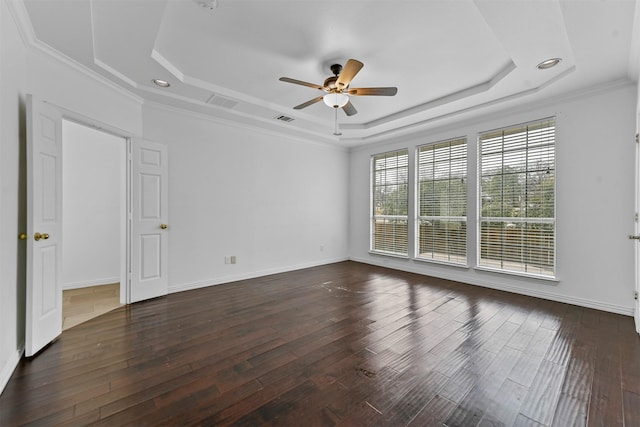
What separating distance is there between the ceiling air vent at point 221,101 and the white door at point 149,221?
97 centimetres

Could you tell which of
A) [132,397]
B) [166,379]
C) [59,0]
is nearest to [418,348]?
[166,379]

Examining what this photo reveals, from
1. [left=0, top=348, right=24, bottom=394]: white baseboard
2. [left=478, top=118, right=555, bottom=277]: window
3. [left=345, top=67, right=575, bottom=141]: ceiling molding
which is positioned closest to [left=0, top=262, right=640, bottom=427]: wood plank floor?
[left=0, top=348, right=24, bottom=394]: white baseboard

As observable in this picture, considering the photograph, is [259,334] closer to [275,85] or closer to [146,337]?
[146,337]

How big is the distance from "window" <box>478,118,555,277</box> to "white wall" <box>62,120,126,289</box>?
597cm

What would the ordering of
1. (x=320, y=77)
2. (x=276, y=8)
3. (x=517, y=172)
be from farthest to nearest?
(x=517, y=172), (x=320, y=77), (x=276, y=8)

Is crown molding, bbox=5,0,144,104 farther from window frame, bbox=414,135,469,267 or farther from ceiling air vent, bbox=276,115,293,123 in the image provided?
window frame, bbox=414,135,469,267

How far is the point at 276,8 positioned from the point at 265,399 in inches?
115

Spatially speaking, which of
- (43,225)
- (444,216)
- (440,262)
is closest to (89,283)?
(43,225)

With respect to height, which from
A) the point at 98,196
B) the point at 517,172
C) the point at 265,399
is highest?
the point at 517,172

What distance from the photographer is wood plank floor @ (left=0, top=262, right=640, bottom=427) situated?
1.68 m

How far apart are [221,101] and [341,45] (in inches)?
78.5

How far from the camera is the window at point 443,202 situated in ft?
15.9

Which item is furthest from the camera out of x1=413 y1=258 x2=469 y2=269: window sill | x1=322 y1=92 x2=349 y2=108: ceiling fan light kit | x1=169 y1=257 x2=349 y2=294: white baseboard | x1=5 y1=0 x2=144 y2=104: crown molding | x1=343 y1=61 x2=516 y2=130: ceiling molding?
x1=413 y1=258 x2=469 y2=269: window sill

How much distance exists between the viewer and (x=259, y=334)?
2744mm
